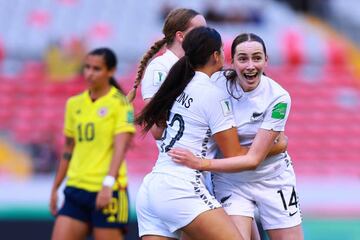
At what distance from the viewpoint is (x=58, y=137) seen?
1352cm

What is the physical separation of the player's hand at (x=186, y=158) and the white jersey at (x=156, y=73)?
0.54m

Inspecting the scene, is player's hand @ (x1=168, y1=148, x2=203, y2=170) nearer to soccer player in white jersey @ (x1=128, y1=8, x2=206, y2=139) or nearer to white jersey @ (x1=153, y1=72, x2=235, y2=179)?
white jersey @ (x1=153, y1=72, x2=235, y2=179)

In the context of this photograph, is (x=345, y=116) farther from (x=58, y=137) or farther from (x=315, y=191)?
(x=58, y=137)

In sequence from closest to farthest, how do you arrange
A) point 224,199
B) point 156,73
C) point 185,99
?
1. point 185,99
2. point 156,73
3. point 224,199

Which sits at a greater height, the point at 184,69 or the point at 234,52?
the point at 234,52

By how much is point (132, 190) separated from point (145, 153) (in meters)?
2.82

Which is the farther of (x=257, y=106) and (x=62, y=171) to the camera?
(x=62, y=171)

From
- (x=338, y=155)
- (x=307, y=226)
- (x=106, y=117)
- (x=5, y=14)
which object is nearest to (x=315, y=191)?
(x=307, y=226)

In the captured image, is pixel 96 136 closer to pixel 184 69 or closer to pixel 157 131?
pixel 157 131

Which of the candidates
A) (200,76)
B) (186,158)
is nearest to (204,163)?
(186,158)

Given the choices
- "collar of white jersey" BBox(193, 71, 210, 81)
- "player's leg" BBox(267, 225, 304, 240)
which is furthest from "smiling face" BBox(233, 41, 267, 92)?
"player's leg" BBox(267, 225, 304, 240)

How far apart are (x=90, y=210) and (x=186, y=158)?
2.16m

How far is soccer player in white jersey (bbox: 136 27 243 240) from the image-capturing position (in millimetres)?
4602

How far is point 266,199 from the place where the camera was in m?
5.23
